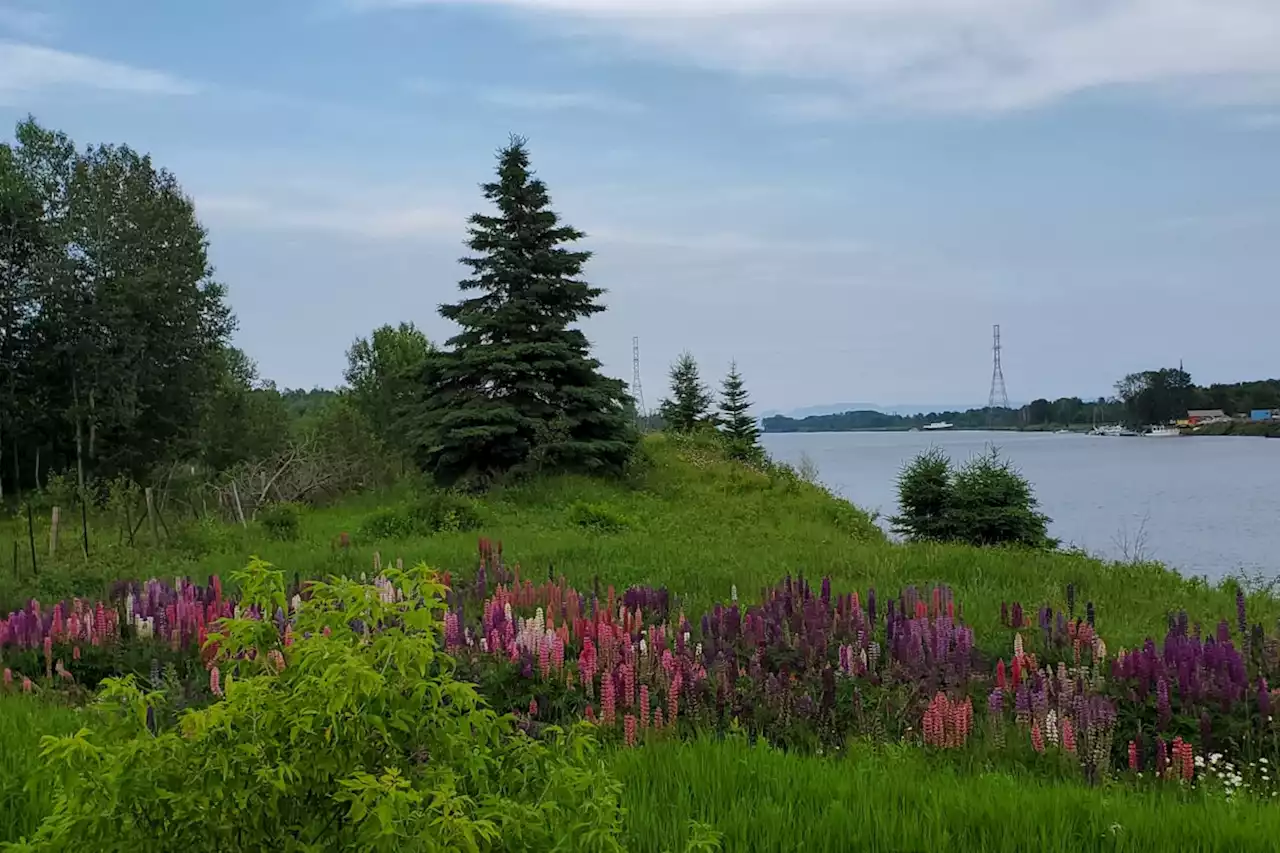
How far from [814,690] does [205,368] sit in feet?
122

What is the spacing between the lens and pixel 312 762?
214 cm

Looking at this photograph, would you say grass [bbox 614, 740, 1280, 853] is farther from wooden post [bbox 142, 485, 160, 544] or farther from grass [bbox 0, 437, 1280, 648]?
wooden post [bbox 142, 485, 160, 544]

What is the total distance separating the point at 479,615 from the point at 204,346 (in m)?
34.5

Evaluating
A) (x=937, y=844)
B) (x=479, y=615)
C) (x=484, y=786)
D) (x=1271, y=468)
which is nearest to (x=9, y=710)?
(x=479, y=615)

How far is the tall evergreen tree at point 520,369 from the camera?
2139 cm

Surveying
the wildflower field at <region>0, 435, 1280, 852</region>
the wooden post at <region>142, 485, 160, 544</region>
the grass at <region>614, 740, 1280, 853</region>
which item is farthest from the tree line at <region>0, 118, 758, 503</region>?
the grass at <region>614, 740, 1280, 853</region>

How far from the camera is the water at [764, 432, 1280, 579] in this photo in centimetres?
2114

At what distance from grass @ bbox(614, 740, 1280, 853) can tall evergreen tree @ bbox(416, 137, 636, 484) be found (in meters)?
16.9

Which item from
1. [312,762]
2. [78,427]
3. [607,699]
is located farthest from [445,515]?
[78,427]

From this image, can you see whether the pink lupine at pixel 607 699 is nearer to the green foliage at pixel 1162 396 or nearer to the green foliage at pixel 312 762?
the green foliage at pixel 312 762

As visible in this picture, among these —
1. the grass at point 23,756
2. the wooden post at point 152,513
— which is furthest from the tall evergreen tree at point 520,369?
the grass at point 23,756

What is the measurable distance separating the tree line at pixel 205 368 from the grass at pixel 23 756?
1537cm

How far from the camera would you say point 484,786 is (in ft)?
8.12

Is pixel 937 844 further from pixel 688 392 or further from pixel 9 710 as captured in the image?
pixel 688 392
